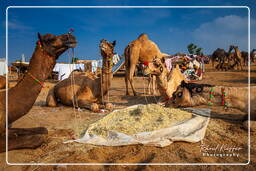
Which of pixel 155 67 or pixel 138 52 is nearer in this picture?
pixel 155 67

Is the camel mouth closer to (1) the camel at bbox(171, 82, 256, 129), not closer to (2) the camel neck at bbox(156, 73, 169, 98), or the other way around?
(1) the camel at bbox(171, 82, 256, 129)

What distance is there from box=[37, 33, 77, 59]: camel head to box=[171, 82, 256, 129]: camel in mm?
2573

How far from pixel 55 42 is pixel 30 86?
81 cm

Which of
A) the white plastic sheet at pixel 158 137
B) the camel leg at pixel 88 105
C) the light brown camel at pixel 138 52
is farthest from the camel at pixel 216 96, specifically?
the light brown camel at pixel 138 52

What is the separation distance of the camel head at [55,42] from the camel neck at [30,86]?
3.5 inches

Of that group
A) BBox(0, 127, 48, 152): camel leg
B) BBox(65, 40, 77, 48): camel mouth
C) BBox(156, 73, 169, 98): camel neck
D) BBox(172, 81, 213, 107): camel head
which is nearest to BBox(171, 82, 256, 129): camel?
BBox(172, 81, 213, 107): camel head

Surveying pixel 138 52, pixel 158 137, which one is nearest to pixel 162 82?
pixel 158 137

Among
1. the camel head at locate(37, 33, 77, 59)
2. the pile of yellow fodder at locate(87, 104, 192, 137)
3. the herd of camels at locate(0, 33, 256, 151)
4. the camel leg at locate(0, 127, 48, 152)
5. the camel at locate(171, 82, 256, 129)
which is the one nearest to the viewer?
the camel leg at locate(0, 127, 48, 152)

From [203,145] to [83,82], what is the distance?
4.01 meters

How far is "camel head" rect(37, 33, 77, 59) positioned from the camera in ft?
9.08

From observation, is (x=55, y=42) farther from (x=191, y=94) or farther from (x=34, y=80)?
(x=191, y=94)

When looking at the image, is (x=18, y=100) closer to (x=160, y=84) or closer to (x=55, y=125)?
(x=55, y=125)

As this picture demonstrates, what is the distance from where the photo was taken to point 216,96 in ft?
11.7

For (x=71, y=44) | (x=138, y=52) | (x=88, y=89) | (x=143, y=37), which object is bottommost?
(x=88, y=89)
